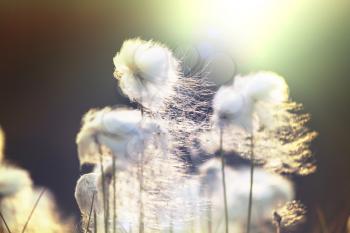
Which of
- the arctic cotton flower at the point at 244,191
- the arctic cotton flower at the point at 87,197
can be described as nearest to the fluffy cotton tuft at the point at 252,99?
the arctic cotton flower at the point at 244,191

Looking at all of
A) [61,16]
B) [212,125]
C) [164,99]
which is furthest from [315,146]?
[61,16]

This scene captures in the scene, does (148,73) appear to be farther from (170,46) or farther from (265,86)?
(265,86)

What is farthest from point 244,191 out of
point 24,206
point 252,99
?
point 24,206

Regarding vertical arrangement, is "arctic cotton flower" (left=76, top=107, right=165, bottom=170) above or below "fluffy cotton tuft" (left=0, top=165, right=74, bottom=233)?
above

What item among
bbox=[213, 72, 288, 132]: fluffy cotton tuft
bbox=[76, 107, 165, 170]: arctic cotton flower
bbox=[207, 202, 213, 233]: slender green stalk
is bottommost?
bbox=[207, 202, 213, 233]: slender green stalk

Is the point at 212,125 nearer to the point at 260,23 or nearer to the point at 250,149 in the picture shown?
the point at 250,149

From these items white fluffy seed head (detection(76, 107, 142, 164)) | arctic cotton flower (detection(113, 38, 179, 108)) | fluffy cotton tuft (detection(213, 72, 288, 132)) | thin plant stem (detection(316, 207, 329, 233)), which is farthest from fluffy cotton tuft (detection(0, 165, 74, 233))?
thin plant stem (detection(316, 207, 329, 233))

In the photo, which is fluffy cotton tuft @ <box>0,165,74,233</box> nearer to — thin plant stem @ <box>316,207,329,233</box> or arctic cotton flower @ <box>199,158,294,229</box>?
arctic cotton flower @ <box>199,158,294,229</box>
